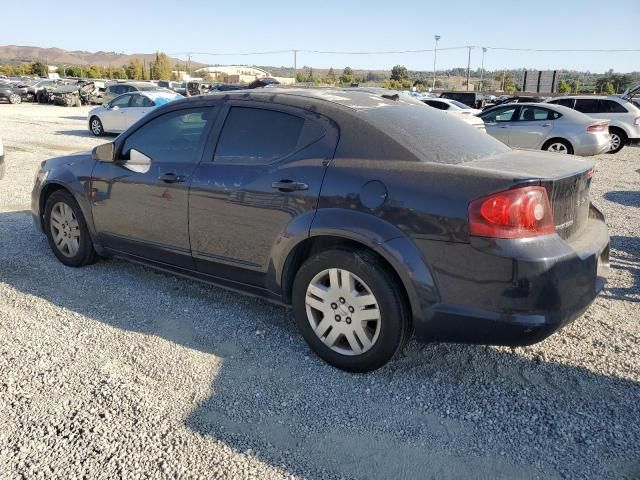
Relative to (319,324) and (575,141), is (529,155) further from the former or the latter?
(575,141)

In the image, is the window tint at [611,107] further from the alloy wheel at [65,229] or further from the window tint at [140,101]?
the alloy wheel at [65,229]

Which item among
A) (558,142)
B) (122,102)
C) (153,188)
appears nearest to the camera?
(153,188)

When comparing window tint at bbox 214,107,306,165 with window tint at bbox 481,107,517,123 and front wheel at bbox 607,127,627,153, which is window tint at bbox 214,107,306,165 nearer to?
window tint at bbox 481,107,517,123

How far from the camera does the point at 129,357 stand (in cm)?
341

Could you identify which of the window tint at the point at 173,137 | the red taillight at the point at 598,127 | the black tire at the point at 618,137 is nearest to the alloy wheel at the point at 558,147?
the red taillight at the point at 598,127

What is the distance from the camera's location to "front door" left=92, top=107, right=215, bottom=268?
395cm

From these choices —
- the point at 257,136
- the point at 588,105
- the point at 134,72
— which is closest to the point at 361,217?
the point at 257,136

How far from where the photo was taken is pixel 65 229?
496 cm

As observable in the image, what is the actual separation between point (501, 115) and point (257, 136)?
39.2 feet

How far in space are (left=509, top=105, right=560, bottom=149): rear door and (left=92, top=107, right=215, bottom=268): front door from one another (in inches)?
436

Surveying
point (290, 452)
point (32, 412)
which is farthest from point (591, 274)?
point (32, 412)

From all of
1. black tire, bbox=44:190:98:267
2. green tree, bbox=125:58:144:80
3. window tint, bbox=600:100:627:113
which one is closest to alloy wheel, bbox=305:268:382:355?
black tire, bbox=44:190:98:267

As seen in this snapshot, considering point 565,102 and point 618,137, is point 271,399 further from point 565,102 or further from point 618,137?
point 565,102

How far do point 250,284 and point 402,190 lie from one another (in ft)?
4.36
